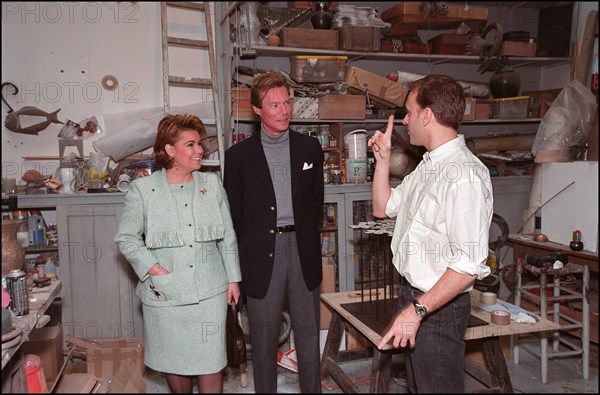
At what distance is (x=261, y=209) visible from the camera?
238 centimetres

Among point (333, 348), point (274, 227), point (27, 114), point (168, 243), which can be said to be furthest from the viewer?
point (27, 114)

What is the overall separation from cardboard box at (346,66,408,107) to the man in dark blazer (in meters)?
1.44

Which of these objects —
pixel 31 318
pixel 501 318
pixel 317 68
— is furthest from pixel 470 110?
pixel 31 318

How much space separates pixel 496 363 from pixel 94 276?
2.40 meters

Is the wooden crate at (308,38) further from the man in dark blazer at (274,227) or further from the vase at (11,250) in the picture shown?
the vase at (11,250)

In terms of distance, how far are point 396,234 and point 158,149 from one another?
42.9 inches

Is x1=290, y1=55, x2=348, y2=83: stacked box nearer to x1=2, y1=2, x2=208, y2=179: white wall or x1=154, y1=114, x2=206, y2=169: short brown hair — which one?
x1=2, y1=2, x2=208, y2=179: white wall

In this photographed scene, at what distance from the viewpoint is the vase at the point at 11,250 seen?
1938mm

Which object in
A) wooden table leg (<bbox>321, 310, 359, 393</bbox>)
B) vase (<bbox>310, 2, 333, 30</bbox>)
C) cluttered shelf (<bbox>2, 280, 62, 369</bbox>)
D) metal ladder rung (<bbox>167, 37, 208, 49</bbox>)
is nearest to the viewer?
cluttered shelf (<bbox>2, 280, 62, 369</bbox>)

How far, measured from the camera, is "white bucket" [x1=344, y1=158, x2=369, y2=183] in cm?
378

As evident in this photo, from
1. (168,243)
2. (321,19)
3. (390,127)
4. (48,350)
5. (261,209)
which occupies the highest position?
(321,19)

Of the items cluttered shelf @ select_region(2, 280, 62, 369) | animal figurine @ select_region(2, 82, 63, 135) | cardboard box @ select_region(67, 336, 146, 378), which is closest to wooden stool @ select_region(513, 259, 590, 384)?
cardboard box @ select_region(67, 336, 146, 378)

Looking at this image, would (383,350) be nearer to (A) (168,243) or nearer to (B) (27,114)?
(A) (168,243)

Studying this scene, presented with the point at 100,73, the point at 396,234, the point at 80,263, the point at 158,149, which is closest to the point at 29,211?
the point at 80,263
